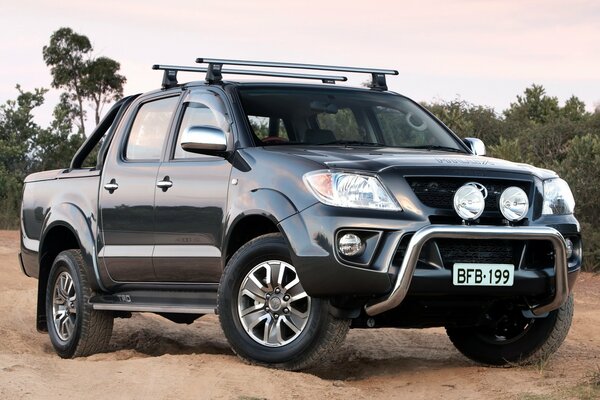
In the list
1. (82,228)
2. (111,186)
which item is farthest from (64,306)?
(111,186)

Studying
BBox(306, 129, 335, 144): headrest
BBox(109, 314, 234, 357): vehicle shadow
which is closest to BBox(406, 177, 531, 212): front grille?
BBox(306, 129, 335, 144): headrest

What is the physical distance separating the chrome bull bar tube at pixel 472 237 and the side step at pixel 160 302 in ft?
4.35

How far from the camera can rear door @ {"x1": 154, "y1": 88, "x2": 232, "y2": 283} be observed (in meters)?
7.60

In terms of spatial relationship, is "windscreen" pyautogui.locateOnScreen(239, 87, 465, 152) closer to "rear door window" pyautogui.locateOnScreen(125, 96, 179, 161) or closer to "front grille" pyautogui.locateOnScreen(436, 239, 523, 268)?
"rear door window" pyautogui.locateOnScreen(125, 96, 179, 161)

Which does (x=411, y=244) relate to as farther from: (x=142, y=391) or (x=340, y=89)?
(x=340, y=89)

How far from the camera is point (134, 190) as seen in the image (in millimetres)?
8430

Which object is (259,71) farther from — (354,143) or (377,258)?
(377,258)

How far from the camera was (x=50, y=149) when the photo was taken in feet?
102

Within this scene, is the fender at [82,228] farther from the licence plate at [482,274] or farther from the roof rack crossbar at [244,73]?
the licence plate at [482,274]

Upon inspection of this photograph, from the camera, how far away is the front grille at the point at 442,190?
687 cm

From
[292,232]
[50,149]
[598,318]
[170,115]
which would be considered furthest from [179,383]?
[50,149]

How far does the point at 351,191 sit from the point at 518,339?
75.3 inches

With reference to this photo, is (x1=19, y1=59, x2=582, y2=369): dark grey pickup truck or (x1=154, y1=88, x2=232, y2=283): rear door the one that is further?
(x1=154, y1=88, x2=232, y2=283): rear door

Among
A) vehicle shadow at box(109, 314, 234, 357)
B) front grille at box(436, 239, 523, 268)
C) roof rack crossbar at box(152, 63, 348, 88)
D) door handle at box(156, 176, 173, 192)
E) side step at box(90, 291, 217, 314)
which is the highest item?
roof rack crossbar at box(152, 63, 348, 88)
